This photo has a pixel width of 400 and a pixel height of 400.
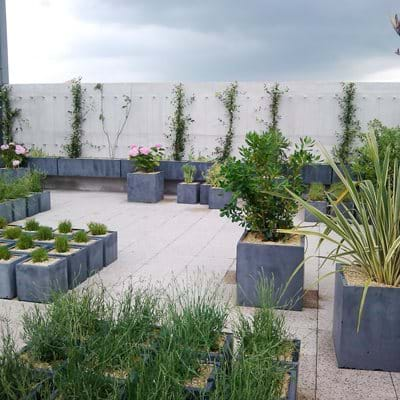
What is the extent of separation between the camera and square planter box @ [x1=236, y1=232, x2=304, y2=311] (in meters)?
3.92

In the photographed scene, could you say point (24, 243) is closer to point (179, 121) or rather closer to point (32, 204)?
point (32, 204)

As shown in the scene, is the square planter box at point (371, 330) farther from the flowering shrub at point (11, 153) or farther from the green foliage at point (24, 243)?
the flowering shrub at point (11, 153)

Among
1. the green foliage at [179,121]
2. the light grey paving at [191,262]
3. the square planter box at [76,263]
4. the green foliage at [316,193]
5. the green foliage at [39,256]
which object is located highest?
the green foliage at [179,121]

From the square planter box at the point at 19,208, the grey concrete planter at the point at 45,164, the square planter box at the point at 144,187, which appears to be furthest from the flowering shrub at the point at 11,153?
the square planter box at the point at 19,208

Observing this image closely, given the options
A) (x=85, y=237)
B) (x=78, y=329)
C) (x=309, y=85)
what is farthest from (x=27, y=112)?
(x=78, y=329)

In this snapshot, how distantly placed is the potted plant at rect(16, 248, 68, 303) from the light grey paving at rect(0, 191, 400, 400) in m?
0.10

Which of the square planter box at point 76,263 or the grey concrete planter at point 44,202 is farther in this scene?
the grey concrete planter at point 44,202

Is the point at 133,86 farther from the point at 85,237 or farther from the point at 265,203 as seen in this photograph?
the point at 265,203

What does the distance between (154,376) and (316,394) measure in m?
1.04

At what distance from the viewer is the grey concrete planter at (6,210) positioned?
22.7 feet

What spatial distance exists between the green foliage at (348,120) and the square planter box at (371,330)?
669cm

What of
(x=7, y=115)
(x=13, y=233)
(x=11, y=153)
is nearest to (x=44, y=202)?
(x=11, y=153)

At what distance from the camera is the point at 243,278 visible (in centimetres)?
400

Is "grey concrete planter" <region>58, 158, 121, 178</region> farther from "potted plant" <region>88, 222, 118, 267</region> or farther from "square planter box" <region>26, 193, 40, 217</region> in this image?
"potted plant" <region>88, 222, 118, 267</region>
